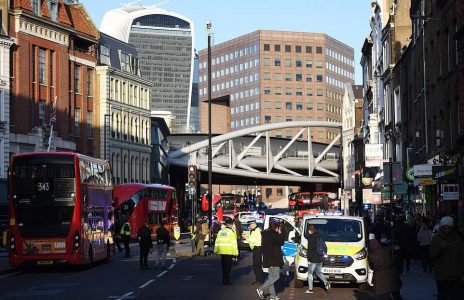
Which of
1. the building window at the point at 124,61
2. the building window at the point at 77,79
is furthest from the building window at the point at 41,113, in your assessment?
the building window at the point at 124,61

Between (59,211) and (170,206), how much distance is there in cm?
3480

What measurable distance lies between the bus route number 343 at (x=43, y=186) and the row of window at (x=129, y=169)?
5870 centimetres

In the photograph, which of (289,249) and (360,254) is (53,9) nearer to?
(289,249)

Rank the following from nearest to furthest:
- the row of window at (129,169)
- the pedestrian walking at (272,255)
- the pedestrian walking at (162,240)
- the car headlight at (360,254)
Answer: the pedestrian walking at (272,255), the car headlight at (360,254), the pedestrian walking at (162,240), the row of window at (129,169)

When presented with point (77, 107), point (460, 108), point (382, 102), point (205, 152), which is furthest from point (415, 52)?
point (205, 152)

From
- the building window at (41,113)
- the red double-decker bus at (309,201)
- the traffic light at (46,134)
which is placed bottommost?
the red double-decker bus at (309,201)

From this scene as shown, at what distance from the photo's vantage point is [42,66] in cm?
7575

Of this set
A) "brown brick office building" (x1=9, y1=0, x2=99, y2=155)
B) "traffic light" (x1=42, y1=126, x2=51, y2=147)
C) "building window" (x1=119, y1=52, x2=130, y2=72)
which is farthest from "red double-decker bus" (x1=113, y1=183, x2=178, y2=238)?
"building window" (x1=119, y1=52, x2=130, y2=72)

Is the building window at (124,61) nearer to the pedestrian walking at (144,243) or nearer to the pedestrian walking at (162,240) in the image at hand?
the pedestrian walking at (162,240)

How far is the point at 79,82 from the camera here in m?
85.2

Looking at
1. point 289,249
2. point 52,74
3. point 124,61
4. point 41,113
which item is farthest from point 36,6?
point 289,249

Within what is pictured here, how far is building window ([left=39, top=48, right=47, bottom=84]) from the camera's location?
7525 centimetres

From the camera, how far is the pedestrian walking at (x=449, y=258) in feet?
49.6

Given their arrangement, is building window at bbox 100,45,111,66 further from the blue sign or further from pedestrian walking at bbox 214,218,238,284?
pedestrian walking at bbox 214,218,238,284
